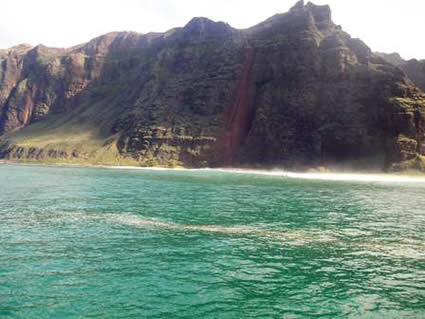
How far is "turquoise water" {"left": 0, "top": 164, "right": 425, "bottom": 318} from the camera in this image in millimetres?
19984

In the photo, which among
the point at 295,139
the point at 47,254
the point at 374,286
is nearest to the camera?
the point at 374,286

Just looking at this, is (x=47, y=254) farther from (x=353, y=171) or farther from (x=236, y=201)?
(x=353, y=171)

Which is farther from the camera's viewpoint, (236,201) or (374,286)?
(236,201)

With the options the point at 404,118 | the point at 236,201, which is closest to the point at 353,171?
the point at 404,118

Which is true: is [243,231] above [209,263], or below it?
above

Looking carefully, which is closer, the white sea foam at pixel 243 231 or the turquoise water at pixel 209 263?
the turquoise water at pixel 209 263

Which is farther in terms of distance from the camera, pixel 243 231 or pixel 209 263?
pixel 243 231

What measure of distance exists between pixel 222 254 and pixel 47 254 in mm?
12634

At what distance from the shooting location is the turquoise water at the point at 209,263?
787 inches

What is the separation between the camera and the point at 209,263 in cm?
2709

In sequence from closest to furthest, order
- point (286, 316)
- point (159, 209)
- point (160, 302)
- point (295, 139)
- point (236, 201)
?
point (286, 316) < point (160, 302) < point (159, 209) < point (236, 201) < point (295, 139)

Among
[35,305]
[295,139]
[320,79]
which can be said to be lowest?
[35,305]

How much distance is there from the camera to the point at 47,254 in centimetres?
2861

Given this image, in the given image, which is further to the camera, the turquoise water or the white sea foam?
the white sea foam
